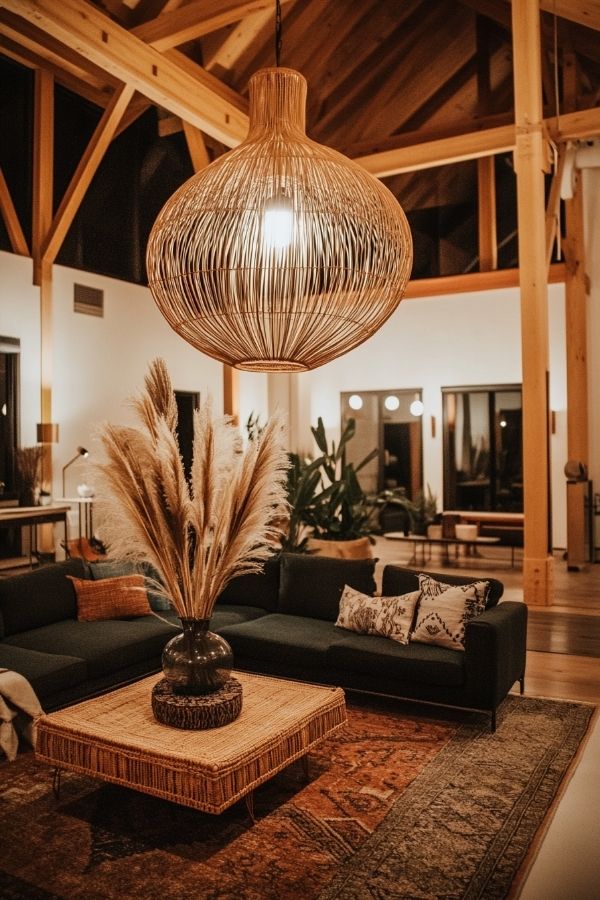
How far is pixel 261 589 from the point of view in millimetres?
5145

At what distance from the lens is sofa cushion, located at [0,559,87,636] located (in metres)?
4.35

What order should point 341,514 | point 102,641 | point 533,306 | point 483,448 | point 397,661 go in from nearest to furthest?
1. point 397,661
2. point 102,641
3. point 533,306
4. point 341,514
5. point 483,448

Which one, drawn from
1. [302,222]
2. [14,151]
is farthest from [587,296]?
[302,222]

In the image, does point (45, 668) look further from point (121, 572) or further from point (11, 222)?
point (11, 222)

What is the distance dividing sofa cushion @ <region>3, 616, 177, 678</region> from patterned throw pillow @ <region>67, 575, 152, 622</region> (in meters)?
0.09

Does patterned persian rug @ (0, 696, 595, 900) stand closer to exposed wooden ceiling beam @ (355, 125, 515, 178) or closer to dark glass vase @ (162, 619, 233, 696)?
dark glass vase @ (162, 619, 233, 696)

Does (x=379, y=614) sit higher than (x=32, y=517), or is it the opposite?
(x=32, y=517)

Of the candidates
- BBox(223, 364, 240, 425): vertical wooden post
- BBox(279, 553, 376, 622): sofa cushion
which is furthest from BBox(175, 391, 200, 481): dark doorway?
BBox(279, 553, 376, 622): sofa cushion

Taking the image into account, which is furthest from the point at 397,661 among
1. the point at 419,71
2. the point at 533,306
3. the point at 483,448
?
the point at 419,71

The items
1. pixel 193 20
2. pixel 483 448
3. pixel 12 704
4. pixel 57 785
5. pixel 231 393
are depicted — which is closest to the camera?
pixel 57 785

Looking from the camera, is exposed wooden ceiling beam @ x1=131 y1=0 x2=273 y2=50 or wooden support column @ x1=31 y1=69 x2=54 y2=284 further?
wooden support column @ x1=31 y1=69 x2=54 y2=284

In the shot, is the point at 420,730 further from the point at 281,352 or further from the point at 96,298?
the point at 96,298

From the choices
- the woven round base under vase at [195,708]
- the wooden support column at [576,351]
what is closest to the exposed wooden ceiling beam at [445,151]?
the wooden support column at [576,351]

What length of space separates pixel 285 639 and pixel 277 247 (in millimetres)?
2732
